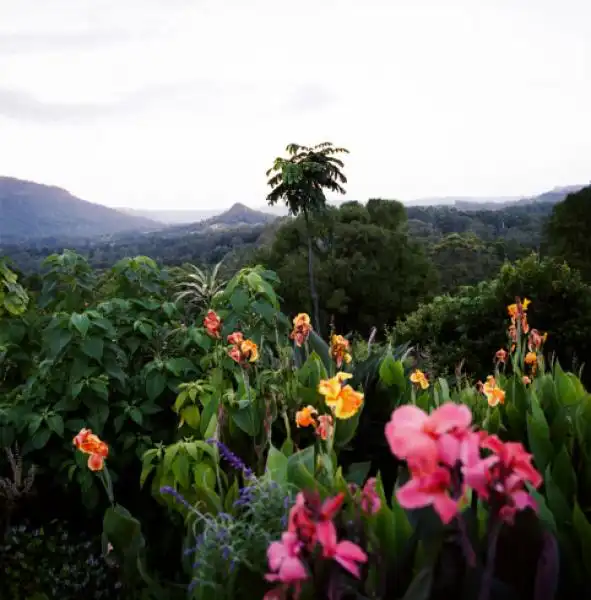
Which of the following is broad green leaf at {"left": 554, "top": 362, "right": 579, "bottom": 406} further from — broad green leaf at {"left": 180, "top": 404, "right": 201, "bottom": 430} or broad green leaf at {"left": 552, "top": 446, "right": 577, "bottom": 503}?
broad green leaf at {"left": 180, "top": 404, "right": 201, "bottom": 430}

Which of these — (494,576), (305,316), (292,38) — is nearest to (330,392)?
(494,576)

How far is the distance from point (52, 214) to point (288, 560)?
143200mm

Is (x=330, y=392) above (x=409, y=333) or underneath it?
above

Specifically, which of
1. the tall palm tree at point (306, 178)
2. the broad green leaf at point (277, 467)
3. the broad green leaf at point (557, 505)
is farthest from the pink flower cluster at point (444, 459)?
the tall palm tree at point (306, 178)

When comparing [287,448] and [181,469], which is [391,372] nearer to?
[287,448]

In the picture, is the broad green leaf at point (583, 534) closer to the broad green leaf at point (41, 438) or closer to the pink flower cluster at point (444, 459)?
the pink flower cluster at point (444, 459)

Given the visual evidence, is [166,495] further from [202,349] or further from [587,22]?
[587,22]

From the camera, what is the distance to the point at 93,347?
2570 mm

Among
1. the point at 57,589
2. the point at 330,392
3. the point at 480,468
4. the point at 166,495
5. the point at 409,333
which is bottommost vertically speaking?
the point at 409,333

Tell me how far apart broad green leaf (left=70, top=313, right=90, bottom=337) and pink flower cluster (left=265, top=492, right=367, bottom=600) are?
6.01 ft

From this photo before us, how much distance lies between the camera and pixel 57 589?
228cm

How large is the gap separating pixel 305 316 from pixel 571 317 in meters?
8.49

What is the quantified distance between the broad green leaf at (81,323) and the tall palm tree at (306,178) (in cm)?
2700

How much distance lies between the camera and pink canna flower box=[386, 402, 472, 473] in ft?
2.29
